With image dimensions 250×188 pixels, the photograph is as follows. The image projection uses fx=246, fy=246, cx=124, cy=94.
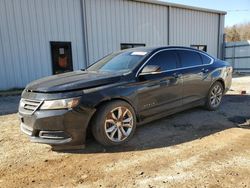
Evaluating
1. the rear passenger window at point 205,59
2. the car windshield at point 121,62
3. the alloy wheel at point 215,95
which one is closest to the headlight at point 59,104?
the car windshield at point 121,62

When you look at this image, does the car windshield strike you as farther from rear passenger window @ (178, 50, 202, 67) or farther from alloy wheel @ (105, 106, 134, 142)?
rear passenger window @ (178, 50, 202, 67)

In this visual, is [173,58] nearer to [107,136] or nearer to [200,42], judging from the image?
[107,136]

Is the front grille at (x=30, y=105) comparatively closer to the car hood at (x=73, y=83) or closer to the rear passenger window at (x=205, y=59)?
the car hood at (x=73, y=83)

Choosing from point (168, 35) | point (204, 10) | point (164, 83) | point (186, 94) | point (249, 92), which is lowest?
point (249, 92)

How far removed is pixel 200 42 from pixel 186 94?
13.6 m

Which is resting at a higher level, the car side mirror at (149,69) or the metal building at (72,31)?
the metal building at (72,31)

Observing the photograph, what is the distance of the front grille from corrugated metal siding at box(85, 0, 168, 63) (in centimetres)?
913

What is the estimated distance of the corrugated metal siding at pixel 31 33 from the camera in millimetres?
10711

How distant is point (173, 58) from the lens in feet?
17.5

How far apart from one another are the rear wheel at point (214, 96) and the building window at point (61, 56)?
8072 millimetres

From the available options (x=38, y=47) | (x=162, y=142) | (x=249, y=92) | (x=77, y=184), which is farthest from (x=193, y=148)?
(x=38, y=47)

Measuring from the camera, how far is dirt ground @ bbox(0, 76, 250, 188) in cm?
312

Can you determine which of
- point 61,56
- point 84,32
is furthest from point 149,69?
point 84,32

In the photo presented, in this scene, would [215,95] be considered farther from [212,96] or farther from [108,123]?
[108,123]
